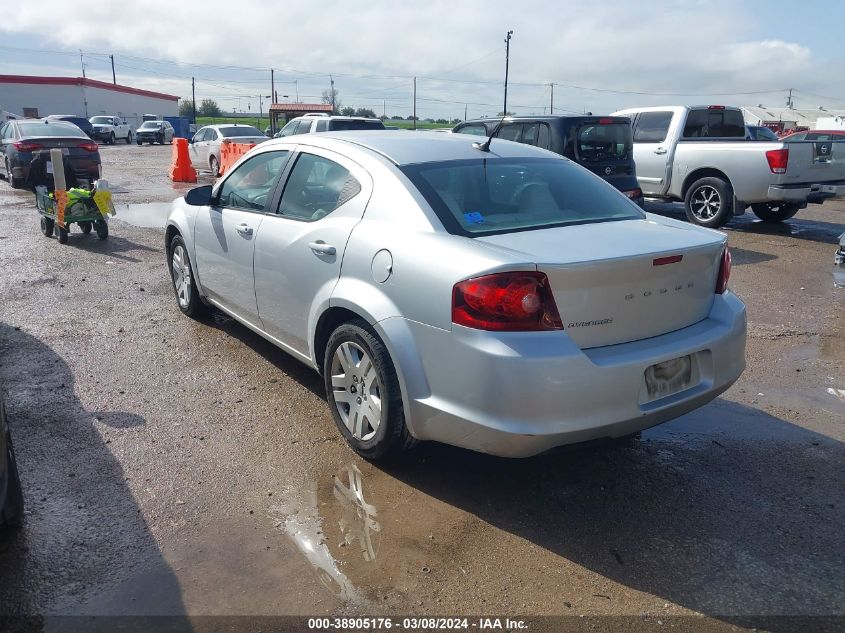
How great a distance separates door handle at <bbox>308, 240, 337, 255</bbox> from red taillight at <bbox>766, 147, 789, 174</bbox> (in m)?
9.22

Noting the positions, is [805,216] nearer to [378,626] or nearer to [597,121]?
[597,121]

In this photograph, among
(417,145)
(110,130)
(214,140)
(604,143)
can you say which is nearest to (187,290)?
(417,145)

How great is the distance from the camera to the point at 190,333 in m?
5.85

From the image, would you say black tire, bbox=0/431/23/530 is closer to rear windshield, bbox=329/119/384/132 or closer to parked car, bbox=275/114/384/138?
parked car, bbox=275/114/384/138

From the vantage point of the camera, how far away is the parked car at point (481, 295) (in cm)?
297

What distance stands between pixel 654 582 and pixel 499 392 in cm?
98

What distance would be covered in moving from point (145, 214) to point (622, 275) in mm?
11324

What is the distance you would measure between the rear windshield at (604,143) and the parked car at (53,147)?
961cm

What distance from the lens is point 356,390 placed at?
3717mm

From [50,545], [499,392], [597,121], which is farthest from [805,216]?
[50,545]

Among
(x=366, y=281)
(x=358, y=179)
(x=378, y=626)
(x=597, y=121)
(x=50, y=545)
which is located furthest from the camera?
(x=597, y=121)

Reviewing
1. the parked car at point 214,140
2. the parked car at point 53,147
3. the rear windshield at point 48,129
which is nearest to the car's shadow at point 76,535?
the parked car at point 53,147

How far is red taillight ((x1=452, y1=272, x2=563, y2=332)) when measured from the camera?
2959 mm

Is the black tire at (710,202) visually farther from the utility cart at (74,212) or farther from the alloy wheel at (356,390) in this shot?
the alloy wheel at (356,390)
